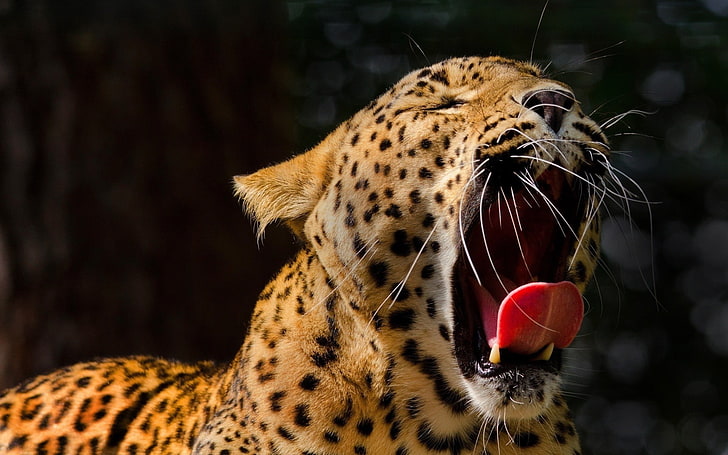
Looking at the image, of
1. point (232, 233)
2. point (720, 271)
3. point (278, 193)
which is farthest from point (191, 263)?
point (720, 271)

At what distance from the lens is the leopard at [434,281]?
320 centimetres

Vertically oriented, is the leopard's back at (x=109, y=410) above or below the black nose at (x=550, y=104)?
below

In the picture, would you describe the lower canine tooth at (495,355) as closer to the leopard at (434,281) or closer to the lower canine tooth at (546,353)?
the leopard at (434,281)

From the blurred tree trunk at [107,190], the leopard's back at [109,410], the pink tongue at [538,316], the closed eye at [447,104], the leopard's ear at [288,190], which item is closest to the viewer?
the pink tongue at [538,316]

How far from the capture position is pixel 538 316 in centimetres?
312

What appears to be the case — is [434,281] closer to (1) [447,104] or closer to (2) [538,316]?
(2) [538,316]

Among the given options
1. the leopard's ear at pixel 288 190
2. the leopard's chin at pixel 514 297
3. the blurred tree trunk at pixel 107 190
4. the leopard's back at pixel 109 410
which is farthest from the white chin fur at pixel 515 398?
the blurred tree trunk at pixel 107 190

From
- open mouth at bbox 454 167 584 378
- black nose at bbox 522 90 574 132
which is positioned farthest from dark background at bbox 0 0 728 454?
black nose at bbox 522 90 574 132

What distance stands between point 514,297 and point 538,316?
99mm

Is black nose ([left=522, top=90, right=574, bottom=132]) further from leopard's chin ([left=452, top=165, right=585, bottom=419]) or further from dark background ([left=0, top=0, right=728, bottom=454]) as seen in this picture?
dark background ([left=0, top=0, right=728, bottom=454])

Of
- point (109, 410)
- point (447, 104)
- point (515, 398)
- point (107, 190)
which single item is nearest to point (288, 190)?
point (447, 104)

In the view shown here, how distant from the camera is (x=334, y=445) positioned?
328cm

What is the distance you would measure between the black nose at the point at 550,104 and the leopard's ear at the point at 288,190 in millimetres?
806

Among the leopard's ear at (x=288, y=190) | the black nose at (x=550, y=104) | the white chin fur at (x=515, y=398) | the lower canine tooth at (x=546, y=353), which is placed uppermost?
the black nose at (x=550, y=104)
